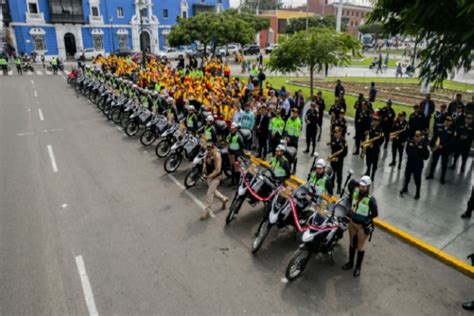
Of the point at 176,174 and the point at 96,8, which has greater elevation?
the point at 96,8

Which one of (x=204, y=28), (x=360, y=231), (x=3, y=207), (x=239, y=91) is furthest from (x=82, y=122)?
(x=204, y=28)

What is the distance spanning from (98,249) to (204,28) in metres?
27.1

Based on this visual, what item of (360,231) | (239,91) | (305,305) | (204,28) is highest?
(204,28)

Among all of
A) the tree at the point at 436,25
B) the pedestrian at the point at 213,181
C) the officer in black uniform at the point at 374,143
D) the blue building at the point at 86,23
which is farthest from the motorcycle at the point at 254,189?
the blue building at the point at 86,23

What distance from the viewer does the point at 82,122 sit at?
1598 cm

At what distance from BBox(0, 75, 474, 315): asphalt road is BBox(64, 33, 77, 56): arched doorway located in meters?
48.9

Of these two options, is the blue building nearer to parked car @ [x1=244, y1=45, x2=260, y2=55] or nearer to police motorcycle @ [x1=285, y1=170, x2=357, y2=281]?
parked car @ [x1=244, y1=45, x2=260, y2=55]

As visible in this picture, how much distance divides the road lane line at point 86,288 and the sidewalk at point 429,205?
602 cm

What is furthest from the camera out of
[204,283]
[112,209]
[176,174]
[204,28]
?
[204,28]

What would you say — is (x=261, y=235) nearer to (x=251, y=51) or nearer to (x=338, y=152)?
(x=338, y=152)

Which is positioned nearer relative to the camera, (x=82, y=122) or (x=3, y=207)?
(x=3, y=207)

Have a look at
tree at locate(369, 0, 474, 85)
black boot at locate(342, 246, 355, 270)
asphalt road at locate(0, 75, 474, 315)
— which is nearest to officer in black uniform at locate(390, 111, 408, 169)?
tree at locate(369, 0, 474, 85)

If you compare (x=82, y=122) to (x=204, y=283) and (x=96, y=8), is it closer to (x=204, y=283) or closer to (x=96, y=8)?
(x=204, y=283)

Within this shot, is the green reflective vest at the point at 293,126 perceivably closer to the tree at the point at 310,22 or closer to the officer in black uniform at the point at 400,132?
the officer in black uniform at the point at 400,132
